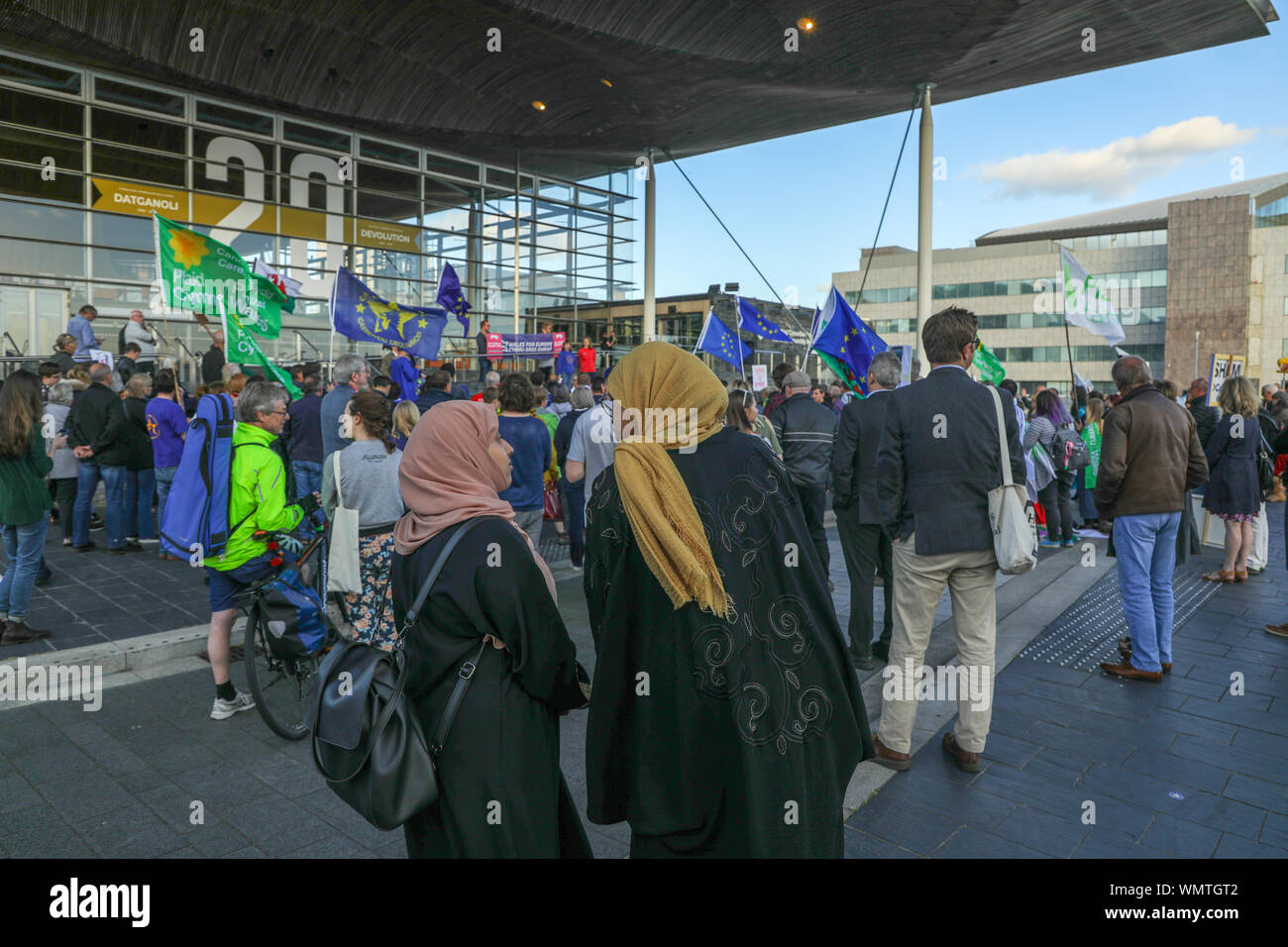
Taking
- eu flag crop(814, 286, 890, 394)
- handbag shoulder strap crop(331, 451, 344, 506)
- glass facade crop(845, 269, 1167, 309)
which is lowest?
handbag shoulder strap crop(331, 451, 344, 506)

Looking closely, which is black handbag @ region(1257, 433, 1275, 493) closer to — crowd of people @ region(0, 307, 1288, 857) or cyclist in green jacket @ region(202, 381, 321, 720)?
crowd of people @ region(0, 307, 1288, 857)

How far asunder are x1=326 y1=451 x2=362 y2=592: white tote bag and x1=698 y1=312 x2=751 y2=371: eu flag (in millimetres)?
7525

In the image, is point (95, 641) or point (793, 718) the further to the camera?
point (95, 641)

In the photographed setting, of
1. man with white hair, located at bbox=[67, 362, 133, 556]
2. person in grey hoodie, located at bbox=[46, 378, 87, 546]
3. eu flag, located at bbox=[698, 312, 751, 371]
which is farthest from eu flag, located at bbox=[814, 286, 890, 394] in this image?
person in grey hoodie, located at bbox=[46, 378, 87, 546]

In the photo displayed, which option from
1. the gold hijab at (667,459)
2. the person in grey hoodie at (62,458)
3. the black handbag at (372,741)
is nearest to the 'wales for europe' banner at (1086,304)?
the gold hijab at (667,459)

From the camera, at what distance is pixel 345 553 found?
16.2ft

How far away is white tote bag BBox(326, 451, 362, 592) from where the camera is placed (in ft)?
16.1

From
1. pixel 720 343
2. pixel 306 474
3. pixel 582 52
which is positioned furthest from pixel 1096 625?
pixel 582 52

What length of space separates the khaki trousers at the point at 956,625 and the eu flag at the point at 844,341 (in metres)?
5.44

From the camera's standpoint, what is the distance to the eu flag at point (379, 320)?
1056 centimetres
